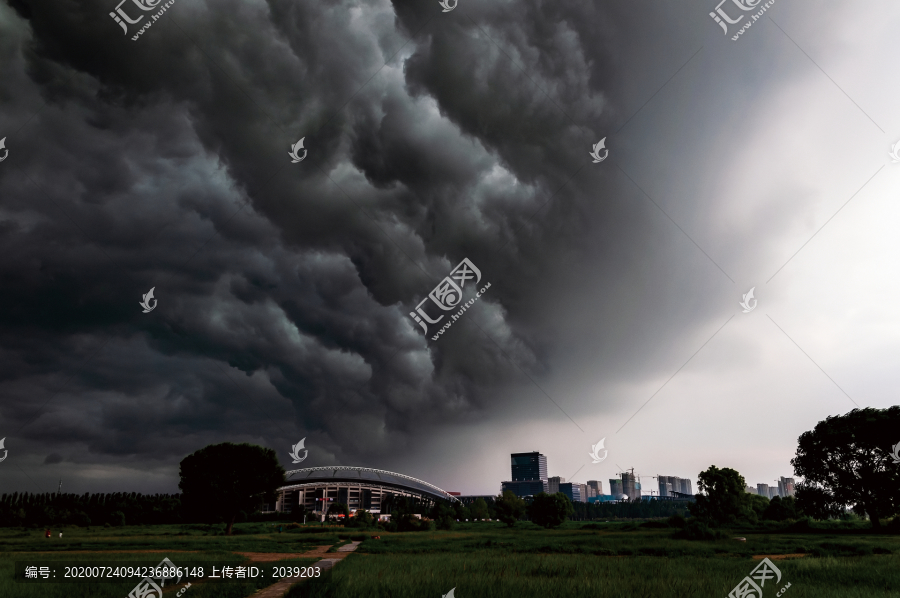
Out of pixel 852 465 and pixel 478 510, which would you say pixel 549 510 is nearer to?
pixel 852 465

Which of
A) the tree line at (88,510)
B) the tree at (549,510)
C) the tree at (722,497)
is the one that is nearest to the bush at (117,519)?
the tree line at (88,510)

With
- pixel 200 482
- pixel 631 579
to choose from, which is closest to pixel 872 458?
pixel 631 579

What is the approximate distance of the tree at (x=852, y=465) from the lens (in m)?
49.3

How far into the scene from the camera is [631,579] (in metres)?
16.7

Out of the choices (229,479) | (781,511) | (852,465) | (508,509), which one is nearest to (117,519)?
(229,479)

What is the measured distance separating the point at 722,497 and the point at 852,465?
2623 cm

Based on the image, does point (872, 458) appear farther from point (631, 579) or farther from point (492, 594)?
point (492, 594)

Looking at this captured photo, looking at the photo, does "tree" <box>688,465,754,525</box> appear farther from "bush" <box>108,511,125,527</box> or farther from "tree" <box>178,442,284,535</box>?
"bush" <box>108,511,125,527</box>

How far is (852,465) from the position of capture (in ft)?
173

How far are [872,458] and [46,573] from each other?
231 feet

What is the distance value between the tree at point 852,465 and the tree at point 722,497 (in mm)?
19097

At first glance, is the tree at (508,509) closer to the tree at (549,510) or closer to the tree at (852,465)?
the tree at (549,510)

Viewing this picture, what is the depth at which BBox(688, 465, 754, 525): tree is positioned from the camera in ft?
246

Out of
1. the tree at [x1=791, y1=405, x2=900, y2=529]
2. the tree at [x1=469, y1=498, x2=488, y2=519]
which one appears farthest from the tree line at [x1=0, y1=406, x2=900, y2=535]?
the tree at [x1=469, y1=498, x2=488, y2=519]
